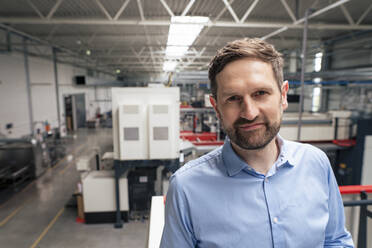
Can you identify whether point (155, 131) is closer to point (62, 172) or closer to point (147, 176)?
point (147, 176)

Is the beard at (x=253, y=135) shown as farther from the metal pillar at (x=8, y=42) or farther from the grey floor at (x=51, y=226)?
the metal pillar at (x=8, y=42)

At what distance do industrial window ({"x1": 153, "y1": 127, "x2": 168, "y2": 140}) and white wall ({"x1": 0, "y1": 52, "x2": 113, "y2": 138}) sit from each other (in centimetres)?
721

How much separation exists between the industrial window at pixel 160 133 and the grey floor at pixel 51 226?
2.16 metres

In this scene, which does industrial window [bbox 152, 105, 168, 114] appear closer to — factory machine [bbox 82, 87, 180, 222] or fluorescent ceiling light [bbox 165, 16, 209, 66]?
factory machine [bbox 82, 87, 180, 222]

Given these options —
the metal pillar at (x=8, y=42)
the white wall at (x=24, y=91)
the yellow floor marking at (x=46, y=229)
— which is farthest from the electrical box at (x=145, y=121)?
the white wall at (x=24, y=91)

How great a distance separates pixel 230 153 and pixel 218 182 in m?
0.15

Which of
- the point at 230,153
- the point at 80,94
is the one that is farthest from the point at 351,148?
the point at 80,94

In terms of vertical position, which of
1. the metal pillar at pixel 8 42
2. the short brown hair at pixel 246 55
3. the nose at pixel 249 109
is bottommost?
the nose at pixel 249 109

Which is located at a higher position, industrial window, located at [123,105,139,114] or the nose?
the nose

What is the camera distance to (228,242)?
0.95m

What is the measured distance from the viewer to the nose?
3.06 feet

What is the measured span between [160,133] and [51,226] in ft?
11.7

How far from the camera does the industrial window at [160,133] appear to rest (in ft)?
16.1

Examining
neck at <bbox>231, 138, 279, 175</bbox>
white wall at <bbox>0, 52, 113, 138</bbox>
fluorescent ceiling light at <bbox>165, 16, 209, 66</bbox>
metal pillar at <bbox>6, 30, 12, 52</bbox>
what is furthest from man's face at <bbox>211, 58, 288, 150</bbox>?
white wall at <bbox>0, 52, 113, 138</bbox>
